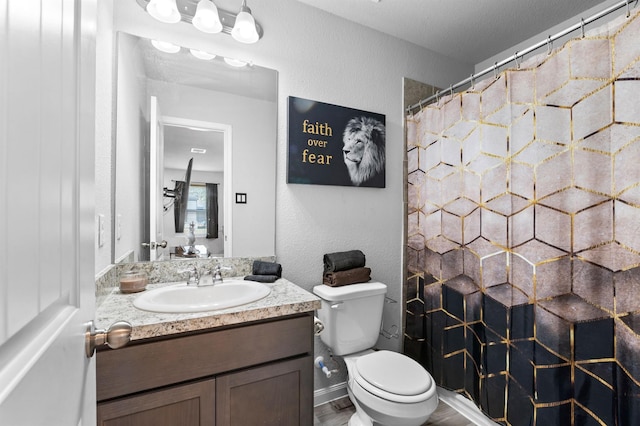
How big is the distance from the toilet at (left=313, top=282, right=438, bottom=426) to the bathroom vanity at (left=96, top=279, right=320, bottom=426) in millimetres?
338

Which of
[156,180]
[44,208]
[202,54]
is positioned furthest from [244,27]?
[44,208]

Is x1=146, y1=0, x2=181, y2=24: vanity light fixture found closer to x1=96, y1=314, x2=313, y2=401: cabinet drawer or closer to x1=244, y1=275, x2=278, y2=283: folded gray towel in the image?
x1=244, y1=275, x2=278, y2=283: folded gray towel

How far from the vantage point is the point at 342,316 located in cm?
167

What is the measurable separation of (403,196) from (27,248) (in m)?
2.12

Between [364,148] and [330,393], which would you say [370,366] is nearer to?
[330,393]

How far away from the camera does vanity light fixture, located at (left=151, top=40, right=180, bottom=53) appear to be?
1453 millimetres


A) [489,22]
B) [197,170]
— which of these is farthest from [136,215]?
[489,22]

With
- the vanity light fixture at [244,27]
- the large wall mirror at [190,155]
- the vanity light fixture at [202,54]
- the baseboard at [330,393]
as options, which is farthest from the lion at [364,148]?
the baseboard at [330,393]

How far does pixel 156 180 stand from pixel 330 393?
167 centimetres

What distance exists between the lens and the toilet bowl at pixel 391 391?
1.27 meters

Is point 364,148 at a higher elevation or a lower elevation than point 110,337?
higher

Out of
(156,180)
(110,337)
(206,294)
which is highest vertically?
(156,180)

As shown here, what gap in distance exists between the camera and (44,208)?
0.31 metres

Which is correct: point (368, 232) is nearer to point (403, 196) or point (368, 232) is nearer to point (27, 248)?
point (403, 196)
